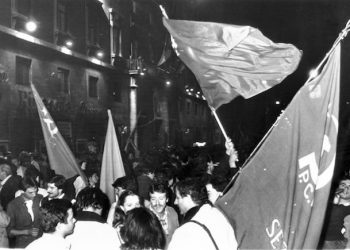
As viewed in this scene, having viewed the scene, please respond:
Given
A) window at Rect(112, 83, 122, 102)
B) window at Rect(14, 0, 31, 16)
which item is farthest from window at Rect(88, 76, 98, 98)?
window at Rect(14, 0, 31, 16)

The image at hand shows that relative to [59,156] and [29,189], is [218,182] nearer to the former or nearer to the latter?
[29,189]

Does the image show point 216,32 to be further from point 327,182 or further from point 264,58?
point 327,182

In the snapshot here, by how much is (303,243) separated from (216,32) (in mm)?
2795

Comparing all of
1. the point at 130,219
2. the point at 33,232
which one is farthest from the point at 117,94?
the point at 130,219

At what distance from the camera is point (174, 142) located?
28.2 m

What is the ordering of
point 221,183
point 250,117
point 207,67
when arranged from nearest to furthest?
point 221,183 → point 207,67 → point 250,117

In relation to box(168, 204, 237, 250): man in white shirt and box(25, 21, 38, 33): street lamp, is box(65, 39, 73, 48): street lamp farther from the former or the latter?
box(168, 204, 237, 250): man in white shirt

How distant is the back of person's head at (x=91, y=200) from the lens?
375 cm

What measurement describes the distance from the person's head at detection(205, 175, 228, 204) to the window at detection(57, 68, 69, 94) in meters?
12.8

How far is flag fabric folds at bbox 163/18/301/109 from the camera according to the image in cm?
472

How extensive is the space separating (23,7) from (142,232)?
43.2ft

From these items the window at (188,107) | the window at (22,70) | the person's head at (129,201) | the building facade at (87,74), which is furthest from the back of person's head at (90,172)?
the window at (188,107)

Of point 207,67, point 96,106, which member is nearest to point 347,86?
point 96,106

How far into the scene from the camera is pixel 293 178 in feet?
10.5
